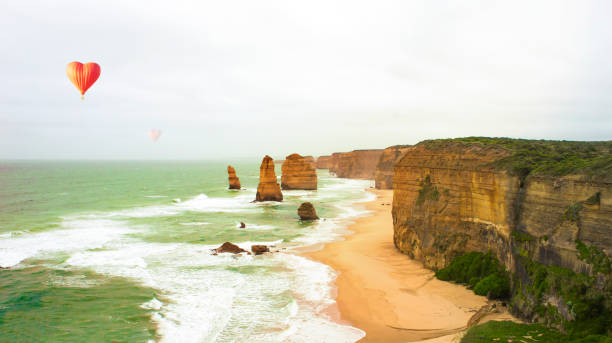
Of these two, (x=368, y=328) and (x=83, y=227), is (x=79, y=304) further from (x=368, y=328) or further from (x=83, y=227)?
(x=83, y=227)

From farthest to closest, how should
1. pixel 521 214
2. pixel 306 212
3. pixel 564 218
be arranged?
pixel 306 212
pixel 521 214
pixel 564 218

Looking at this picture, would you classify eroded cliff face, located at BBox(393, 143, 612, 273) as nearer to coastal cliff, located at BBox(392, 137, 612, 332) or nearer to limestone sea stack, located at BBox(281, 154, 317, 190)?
coastal cliff, located at BBox(392, 137, 612, 332)

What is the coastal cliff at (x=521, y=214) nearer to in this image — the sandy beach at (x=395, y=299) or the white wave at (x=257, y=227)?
the sandy beach at (x=395, y=299)

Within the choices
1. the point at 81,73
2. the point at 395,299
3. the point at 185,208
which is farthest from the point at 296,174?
the point at 395,299

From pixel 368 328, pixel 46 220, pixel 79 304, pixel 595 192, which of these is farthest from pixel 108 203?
pixel 595 192

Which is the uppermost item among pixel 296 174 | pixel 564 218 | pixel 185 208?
pixel 296 174

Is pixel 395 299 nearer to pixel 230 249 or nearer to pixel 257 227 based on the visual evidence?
pixel 230 249
